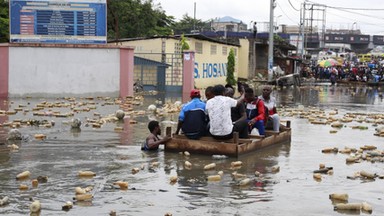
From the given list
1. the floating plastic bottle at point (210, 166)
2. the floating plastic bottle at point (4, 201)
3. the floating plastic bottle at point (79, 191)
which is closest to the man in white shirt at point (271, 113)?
the floating plastic bottle at point (210, 166)

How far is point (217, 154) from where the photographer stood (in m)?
11.3

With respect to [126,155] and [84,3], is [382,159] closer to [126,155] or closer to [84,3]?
[126,155]

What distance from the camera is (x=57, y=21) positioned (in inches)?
1025

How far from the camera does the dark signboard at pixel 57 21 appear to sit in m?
25.8

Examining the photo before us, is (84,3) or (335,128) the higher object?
(84,3)

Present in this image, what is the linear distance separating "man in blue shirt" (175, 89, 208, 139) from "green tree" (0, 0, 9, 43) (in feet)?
111

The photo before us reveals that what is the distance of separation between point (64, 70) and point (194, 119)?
16.6 meters

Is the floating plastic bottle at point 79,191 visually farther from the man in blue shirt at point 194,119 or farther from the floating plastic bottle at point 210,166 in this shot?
the man in blue shirt at point 194,119

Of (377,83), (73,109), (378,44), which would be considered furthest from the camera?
(378,44)

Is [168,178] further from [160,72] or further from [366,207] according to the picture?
[160,72]

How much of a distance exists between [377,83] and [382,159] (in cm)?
4439

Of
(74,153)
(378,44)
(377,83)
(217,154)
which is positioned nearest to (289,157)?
(217,154)

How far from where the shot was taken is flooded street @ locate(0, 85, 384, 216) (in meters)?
7.65

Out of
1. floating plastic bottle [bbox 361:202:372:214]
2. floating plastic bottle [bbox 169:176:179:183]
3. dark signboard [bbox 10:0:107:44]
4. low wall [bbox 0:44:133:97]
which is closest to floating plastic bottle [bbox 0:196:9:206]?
floating plastic bottle [bbox 169:176:179:183]
